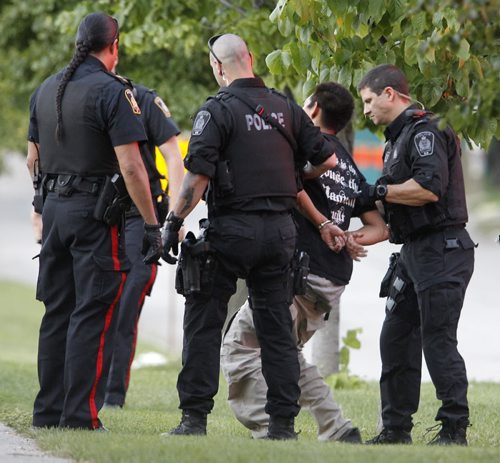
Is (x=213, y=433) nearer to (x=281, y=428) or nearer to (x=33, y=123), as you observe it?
(x=281, y=428)

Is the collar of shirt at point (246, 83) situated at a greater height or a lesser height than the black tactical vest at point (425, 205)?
greater

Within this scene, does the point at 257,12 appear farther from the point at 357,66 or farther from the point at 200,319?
the point at 200,319

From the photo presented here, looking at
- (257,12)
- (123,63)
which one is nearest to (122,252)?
(257,12)

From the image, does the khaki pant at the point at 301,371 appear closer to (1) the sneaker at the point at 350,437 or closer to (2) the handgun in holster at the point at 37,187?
(1) the sneaker at the point at 350,437

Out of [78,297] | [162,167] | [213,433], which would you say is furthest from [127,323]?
[78,297]

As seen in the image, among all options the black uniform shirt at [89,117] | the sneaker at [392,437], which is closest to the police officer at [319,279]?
the sneaker at [392,437]

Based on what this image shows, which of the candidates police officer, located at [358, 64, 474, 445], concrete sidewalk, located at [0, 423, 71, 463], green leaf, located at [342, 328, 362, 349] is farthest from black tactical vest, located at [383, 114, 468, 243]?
green leaf, located at [342, 328, 362, 349]

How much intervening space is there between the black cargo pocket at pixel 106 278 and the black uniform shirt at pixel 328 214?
38.3 inches

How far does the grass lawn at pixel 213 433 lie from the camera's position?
596 centimetres

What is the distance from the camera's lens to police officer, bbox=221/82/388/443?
7.23 metres

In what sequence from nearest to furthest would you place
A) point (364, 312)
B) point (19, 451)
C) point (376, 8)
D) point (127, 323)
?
point (19, 451) → point (376, 8) → point (127, 323) → point (364, 312)

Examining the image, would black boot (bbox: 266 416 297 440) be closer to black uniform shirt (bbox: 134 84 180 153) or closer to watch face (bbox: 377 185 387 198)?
watch face (bbox: 377 185 387 198)

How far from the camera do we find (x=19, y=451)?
6422 millimetres

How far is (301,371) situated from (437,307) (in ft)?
2.69
